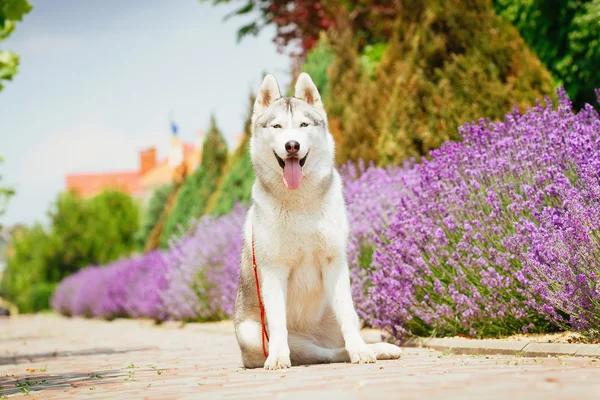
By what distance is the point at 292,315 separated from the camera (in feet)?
20.8

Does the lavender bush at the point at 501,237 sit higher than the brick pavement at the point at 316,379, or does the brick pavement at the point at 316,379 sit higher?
the lavender bush at the point at 501,237

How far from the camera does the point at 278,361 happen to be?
5.91m

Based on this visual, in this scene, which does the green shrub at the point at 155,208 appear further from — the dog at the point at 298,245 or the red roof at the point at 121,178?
the red roof at the point at 121,178

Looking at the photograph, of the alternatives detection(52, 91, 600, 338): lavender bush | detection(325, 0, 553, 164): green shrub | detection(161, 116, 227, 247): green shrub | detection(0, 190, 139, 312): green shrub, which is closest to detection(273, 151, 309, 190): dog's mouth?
detection(52, 91, 600, 338): lavender bush

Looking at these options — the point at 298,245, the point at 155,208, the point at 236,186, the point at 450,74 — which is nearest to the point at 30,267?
the point at 155,208

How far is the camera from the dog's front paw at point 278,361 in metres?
5.90

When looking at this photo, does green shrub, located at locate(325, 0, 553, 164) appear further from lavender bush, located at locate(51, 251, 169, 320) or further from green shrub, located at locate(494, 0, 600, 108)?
lavender bush, located at locate(51, 251, 169, 320)

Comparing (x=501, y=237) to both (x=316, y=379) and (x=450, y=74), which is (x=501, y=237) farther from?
(x=450, y=74)

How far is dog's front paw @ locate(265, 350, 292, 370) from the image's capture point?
5.90 m

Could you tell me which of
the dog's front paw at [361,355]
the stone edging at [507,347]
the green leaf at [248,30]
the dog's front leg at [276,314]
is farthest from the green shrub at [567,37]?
the green leaf at [248,30]

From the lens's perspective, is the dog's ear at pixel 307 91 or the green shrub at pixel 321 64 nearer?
the dog's ear at pixel 307 91

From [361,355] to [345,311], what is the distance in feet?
1.12

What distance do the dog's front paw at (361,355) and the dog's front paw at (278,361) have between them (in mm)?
487

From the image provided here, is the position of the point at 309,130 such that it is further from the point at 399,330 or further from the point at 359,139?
Result: the point at 359,139
